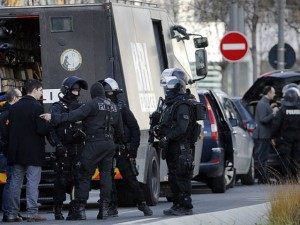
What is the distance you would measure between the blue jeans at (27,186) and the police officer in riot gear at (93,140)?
20.2 inches

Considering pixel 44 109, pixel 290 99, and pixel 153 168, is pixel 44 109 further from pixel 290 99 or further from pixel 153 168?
pixel 290 99

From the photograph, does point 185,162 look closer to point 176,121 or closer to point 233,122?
Answer: point 176,121

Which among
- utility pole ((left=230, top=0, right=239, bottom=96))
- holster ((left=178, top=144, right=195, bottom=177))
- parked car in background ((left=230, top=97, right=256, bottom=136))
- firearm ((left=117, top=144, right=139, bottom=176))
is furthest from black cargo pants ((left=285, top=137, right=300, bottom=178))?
holster ((left=178, top=144, right=195, bottom=177))

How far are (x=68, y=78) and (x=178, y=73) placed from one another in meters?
1.51

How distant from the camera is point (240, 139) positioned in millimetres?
26734

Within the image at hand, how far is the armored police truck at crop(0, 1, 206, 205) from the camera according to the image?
63.9ft

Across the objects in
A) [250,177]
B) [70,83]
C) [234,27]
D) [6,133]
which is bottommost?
[250,177]

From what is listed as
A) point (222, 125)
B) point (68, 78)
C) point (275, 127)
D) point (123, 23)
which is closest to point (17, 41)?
point (123, 23)

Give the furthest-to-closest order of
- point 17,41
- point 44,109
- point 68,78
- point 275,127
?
point 275,127
point 17,41
point 44,109
point 68,78

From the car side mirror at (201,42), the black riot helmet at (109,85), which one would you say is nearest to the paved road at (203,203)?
the black riot helmet at (109,85)

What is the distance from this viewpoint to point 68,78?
17.9m

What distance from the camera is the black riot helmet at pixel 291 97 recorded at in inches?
1017

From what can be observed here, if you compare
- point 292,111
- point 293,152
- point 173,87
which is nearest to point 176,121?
point 173,87

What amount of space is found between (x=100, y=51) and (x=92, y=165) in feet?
7.41
